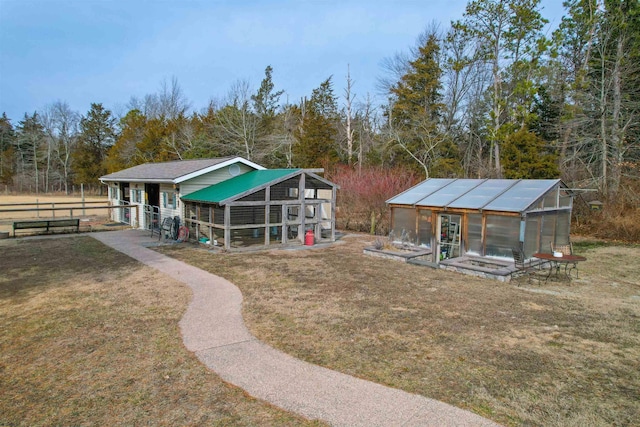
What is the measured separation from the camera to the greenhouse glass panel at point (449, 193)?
13289 millimetres

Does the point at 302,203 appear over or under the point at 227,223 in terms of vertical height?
over

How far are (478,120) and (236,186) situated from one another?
24616mm

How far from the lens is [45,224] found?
17359 mm

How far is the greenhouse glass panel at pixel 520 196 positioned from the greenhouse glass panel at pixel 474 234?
0.55m

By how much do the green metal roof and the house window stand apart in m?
1.07

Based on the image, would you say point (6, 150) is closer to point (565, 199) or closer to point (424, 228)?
point (424, 228)

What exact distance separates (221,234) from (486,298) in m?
12.0

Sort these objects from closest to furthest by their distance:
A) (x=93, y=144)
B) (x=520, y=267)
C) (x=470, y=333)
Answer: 1. (x=470, y=333)
2. (x=520, y=267)
3. (x=93, y=144)

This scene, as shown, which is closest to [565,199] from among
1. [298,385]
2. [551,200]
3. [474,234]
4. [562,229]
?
[562,229]

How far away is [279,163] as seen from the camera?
3541 centimetres

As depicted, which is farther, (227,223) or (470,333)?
(227,223)

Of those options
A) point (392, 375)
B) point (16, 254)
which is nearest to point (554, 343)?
point (392, 375)

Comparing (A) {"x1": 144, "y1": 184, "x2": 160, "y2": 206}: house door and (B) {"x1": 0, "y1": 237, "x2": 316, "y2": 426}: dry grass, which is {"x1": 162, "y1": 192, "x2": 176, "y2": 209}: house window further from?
(B) {"x1": 0, "y1": 237, "x2": 316, "y2": 426}: dry grass

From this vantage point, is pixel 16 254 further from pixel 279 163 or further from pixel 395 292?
pixel 279 163
